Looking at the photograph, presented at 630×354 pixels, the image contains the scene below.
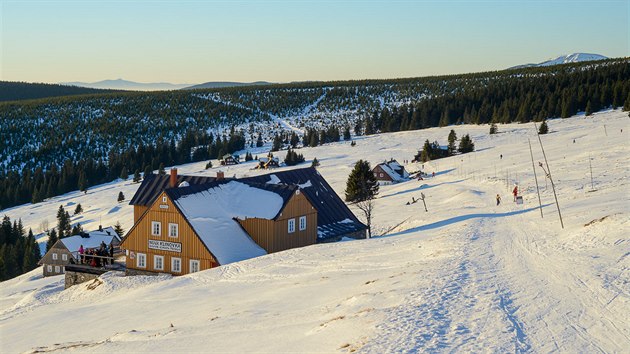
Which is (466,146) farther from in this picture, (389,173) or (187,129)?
(187,129)

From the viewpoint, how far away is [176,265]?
34094mm

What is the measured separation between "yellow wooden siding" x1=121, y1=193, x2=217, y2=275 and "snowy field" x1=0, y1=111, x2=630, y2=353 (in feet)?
12.0

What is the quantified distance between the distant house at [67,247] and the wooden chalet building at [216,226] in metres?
25.6

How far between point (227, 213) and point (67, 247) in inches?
1207

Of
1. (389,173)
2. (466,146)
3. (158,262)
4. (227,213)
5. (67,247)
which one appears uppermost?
(466,146)

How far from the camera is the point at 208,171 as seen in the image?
10481cm

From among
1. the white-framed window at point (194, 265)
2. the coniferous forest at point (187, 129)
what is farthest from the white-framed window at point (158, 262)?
the coniferous forest at point (187, 129)

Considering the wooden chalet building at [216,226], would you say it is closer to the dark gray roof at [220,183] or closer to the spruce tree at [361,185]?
the dark gray roof at [220,183]

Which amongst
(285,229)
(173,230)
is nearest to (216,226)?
(173,230)

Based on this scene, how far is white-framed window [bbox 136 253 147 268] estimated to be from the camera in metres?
35.1

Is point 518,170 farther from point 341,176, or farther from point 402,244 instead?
point 402,244

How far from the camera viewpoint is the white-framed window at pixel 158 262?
114 ft

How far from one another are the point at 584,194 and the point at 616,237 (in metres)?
18.3

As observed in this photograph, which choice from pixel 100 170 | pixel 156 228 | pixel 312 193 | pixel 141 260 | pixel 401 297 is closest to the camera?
pixel 401 297
